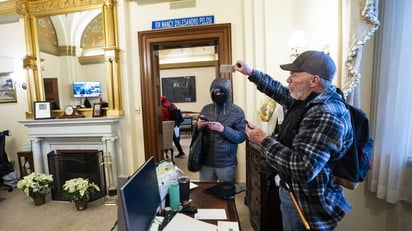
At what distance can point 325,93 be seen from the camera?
3.14 feet

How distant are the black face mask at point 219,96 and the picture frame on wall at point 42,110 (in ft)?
9.19

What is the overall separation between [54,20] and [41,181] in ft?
7.92

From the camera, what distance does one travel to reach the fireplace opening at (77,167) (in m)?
3.10

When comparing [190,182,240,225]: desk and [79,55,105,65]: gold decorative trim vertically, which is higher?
[79,55,105,65]: gold decorative trim

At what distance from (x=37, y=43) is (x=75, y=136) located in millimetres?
1623

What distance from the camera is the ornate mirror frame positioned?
306cm

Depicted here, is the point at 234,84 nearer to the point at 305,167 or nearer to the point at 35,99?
the point at 305,167

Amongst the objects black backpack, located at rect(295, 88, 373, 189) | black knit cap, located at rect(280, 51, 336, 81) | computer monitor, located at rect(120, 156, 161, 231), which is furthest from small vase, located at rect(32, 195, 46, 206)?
black knit cap, located at rect(280, 51, 336, 81)

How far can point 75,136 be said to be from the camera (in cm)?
320

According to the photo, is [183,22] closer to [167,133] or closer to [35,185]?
[167,133]

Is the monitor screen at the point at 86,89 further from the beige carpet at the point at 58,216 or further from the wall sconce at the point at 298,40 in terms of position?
the wall sconce at the point at 298,40

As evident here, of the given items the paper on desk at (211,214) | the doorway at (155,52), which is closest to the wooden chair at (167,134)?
the doorway at (155,52)

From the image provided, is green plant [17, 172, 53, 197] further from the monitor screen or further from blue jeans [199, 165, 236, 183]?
blue jeans [199, 165, 236, 183]

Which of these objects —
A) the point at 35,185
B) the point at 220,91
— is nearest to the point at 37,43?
the point at 35,185
